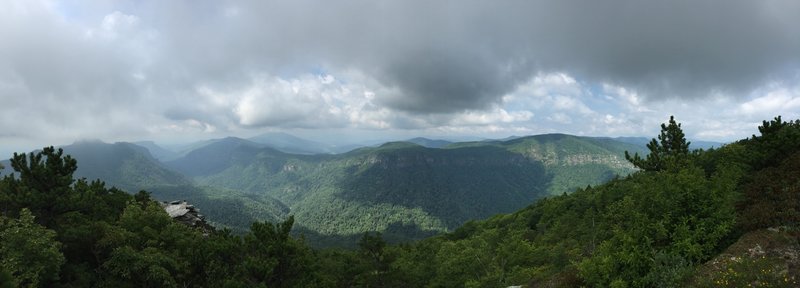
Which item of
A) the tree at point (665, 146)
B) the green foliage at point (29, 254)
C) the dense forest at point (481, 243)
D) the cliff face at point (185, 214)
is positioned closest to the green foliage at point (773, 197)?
the dense forest at point (481, 243)

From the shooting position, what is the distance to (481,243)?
66625mm

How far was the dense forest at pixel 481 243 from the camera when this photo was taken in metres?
19.5

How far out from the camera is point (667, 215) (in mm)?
21203

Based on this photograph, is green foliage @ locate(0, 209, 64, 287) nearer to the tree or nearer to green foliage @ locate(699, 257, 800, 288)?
green foliage @ locate(699, 257, 800, 288)

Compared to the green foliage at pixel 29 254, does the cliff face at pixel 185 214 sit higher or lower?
lower

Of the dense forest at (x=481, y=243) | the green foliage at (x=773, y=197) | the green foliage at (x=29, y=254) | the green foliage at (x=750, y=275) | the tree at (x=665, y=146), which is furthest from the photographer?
the tree at (x=665, y=146)

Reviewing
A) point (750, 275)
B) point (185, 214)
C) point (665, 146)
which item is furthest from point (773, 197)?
point (185, 214)

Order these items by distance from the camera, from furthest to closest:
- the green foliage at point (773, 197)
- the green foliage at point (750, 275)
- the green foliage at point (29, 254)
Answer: the green foliage at point (29, 254) → the green foliage at point (773, 197) → the green foliage at point (750, 275)

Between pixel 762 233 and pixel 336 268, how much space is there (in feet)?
173

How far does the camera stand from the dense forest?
19.5 m

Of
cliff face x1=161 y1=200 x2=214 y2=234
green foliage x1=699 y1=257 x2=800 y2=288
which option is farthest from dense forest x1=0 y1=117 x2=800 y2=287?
cliff face x1=161 y1=200 x2=214 y2=234

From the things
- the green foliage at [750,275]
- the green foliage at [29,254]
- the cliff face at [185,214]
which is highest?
the green foliage at [750,275]

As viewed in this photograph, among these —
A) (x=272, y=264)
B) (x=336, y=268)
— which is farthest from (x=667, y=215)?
(x=336, y=268)

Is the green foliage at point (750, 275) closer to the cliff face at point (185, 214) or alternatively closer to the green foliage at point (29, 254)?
the green foliage at point (29, 254)
